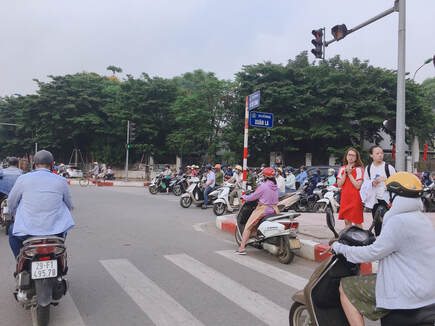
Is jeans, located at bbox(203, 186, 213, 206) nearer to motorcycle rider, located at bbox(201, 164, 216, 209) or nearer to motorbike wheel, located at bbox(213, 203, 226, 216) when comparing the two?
motorcycle rider, located at bbox(201, 164, 216, 209)

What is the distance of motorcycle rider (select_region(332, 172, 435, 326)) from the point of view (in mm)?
2107

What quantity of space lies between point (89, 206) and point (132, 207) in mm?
1401

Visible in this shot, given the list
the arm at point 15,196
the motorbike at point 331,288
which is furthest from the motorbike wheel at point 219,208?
the motorbike at point 331,288

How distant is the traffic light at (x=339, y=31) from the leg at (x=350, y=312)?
8.80 metres

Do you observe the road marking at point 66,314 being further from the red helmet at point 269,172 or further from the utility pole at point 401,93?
the utility pole at point 401,93

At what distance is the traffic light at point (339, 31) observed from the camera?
31.7ft

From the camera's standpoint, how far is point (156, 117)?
33312mm

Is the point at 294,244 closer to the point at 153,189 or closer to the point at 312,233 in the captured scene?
the point at 312,233

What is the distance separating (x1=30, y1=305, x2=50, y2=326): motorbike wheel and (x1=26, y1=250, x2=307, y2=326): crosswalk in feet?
0.54

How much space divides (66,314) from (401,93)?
772 centimetres

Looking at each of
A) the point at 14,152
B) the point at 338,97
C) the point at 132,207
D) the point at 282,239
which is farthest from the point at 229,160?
the point at 14,152

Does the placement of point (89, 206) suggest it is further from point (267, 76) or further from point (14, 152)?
point (14, 152)

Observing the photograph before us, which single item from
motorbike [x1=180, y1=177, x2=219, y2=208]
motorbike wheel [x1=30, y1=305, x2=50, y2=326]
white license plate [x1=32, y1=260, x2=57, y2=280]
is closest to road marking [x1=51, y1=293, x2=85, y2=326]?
motorbike wheel [x1=30, y1=305, x2=50, y2=326]

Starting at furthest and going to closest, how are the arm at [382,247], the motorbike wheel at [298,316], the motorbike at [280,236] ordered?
1. the motorbike at [280,236]
2. the motorbike wheel at [298,316]
3. the arm at [382,247]
